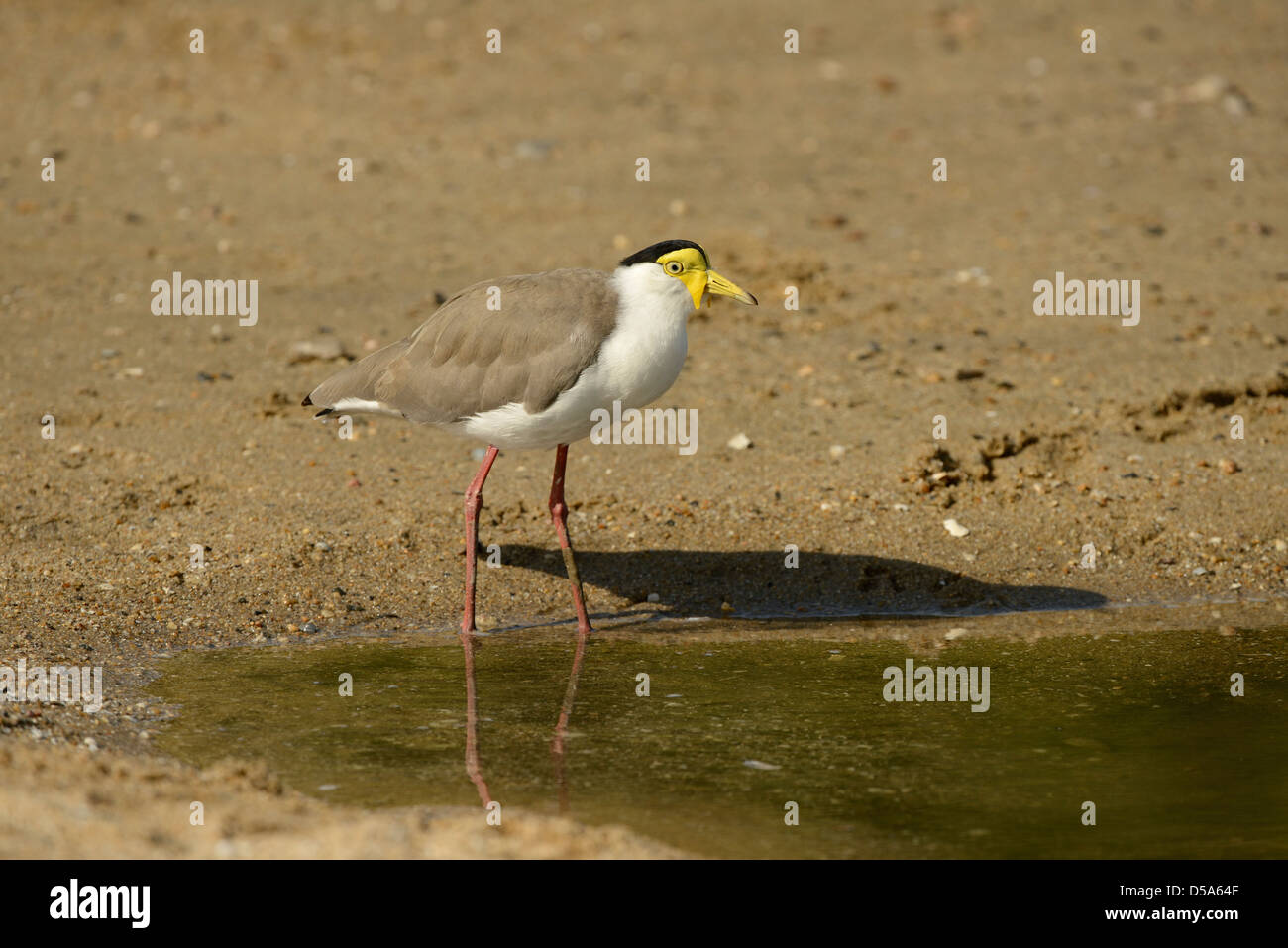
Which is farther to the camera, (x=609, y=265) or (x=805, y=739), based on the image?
(x=609, y=265)

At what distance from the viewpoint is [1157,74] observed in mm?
15383

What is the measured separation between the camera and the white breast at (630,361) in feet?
22.3

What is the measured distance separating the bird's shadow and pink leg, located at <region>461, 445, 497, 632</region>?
543 mm

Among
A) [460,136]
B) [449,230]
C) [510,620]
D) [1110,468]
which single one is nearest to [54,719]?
[510,620]

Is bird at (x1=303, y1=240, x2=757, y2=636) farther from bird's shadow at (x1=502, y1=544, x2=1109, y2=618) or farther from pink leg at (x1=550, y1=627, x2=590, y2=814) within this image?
bird's shadow at (x1=502, y1=544, x2=1109, y2=618)

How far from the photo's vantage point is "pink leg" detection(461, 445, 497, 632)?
719 centimetres

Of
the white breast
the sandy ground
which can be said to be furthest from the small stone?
the white breast

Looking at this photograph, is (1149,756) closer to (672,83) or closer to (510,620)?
(510,620)

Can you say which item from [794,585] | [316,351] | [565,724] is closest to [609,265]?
[316,351]

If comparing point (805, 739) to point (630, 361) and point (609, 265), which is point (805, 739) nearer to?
point (630, 361)

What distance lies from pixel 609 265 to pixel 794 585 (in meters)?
4.52

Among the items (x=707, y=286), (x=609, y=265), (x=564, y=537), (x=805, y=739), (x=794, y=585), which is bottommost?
(x=805, y=739)

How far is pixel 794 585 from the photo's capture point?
777 cm

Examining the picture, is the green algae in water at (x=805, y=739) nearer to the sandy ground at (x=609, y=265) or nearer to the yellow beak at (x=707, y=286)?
the sandy ground at (x=609, y=265)
